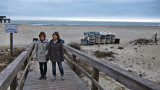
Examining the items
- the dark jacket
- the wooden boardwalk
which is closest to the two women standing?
the dark jacket

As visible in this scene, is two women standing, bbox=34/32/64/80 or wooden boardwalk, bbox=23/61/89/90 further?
two women standing, bbox=34/32/64/80

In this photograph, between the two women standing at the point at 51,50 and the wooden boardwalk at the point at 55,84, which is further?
the two women standing at the point at 51,50

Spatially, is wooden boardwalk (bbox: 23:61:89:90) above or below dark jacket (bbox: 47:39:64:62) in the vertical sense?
below

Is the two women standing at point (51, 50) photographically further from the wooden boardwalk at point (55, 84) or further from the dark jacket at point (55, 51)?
the wooden boardwalk at point (55, 84)

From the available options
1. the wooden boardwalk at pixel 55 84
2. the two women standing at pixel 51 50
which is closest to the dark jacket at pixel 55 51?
the two women standing at pixel 51 50

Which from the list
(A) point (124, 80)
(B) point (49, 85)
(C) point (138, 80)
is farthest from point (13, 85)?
(C) point (138, 80)

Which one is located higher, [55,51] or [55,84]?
[55,51]

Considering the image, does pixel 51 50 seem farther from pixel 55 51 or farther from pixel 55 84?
pixel 55 84

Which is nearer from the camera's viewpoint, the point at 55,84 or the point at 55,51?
the point at 55,84

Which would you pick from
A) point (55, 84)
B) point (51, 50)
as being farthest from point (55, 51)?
point (55, 84)

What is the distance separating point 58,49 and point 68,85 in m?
0.90

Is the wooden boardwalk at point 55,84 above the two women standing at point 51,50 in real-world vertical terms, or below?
below

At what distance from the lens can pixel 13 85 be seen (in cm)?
282

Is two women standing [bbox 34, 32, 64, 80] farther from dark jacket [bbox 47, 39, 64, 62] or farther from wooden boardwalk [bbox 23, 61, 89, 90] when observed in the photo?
wooden boardwalk [bbox 23, 61, 89, 90]
